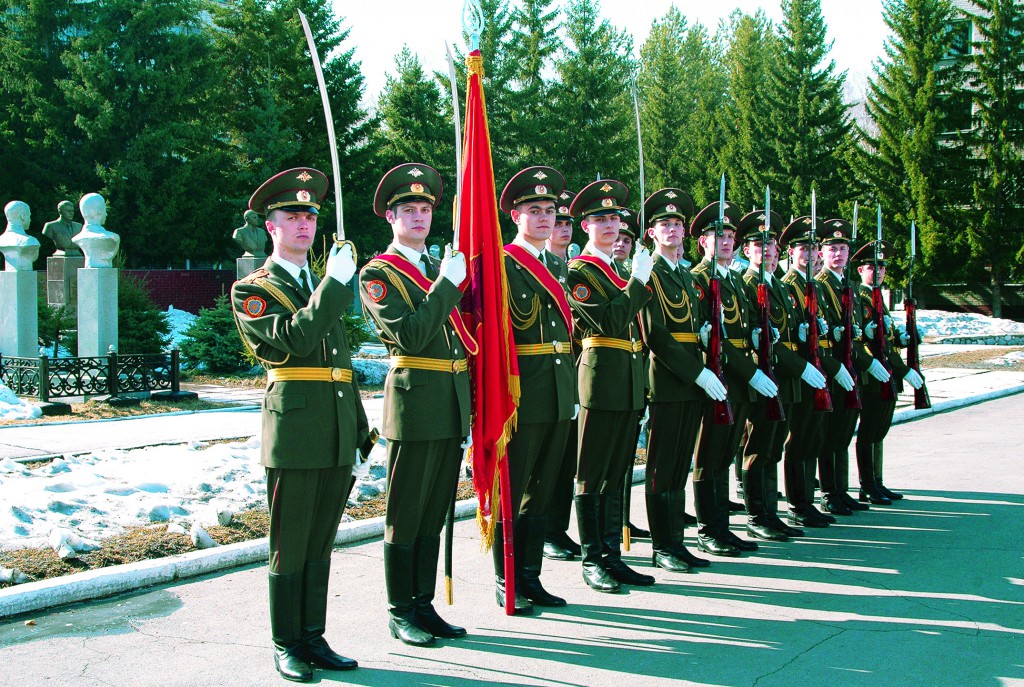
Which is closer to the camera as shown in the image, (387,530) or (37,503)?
(387,530)

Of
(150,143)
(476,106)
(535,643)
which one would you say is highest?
(150,143)

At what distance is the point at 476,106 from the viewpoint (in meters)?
5.51

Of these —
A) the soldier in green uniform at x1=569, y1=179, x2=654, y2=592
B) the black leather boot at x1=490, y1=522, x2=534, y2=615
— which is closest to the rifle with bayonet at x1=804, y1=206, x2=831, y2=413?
the soldier in green uniform at x1=569, y1=179, x2=654, y2=592

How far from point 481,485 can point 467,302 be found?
0.95 m

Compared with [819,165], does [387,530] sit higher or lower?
lower

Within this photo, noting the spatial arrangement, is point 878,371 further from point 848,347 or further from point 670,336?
point 670,336

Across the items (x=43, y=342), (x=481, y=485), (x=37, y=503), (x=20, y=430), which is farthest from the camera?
(x=43, y=342)

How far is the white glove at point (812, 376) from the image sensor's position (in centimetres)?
746

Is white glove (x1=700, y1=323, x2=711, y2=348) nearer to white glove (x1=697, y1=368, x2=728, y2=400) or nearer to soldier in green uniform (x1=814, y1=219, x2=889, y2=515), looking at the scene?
white glove (x1=697, y1=368, x2=728, y2=400)

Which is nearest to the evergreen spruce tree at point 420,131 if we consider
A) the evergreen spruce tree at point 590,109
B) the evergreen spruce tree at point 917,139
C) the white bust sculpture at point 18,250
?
the evergreen spruce tree at point 590,109

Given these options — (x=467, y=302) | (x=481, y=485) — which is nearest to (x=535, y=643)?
(x=481, y=485)

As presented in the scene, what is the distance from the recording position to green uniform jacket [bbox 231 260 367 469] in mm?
4352

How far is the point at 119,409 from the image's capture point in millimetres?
13055

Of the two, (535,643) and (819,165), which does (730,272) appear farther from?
(819,165)
